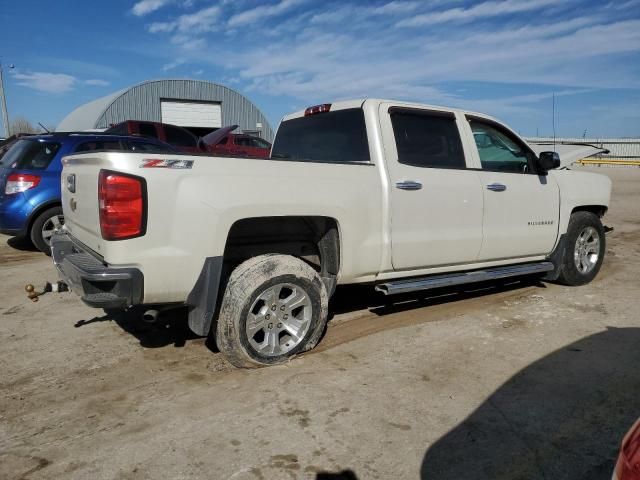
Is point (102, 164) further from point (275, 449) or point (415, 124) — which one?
point (415, 124)

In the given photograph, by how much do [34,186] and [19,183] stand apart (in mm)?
187

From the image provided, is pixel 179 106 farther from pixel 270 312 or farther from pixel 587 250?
pixel 270 312

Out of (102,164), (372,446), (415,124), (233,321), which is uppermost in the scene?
(415,124)

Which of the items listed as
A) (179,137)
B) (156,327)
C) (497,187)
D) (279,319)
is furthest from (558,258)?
(179,137)

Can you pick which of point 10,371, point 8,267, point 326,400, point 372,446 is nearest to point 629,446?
point 372,446

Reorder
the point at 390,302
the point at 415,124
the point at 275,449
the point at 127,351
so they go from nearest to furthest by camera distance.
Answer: the point at 275,449
the point at 127,351
the point at 415,124
the point at 390,302

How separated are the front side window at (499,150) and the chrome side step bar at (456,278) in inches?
38.4

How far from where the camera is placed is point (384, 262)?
4168mm

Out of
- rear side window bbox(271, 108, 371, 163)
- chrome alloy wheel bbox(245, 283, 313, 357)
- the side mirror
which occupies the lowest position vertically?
chrome alloy wheel bbox(245, 283, 313, 357)

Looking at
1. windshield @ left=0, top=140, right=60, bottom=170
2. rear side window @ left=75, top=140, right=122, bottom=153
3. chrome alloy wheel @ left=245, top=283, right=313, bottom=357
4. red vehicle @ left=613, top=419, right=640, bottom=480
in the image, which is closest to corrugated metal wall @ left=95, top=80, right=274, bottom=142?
rear side window @ left=75, top=140, right=122, bottom=153

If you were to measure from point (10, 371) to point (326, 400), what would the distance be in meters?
2.30

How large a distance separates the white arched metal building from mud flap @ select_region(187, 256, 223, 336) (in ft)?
104

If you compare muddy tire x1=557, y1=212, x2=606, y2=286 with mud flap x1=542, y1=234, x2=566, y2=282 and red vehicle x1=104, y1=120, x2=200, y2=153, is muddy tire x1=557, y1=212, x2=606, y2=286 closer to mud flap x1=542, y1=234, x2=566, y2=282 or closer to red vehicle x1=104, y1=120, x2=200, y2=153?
mud flap x1=542, y1=234, x2=566, y2=282

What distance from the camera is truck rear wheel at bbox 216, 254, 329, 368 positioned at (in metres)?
3.51
